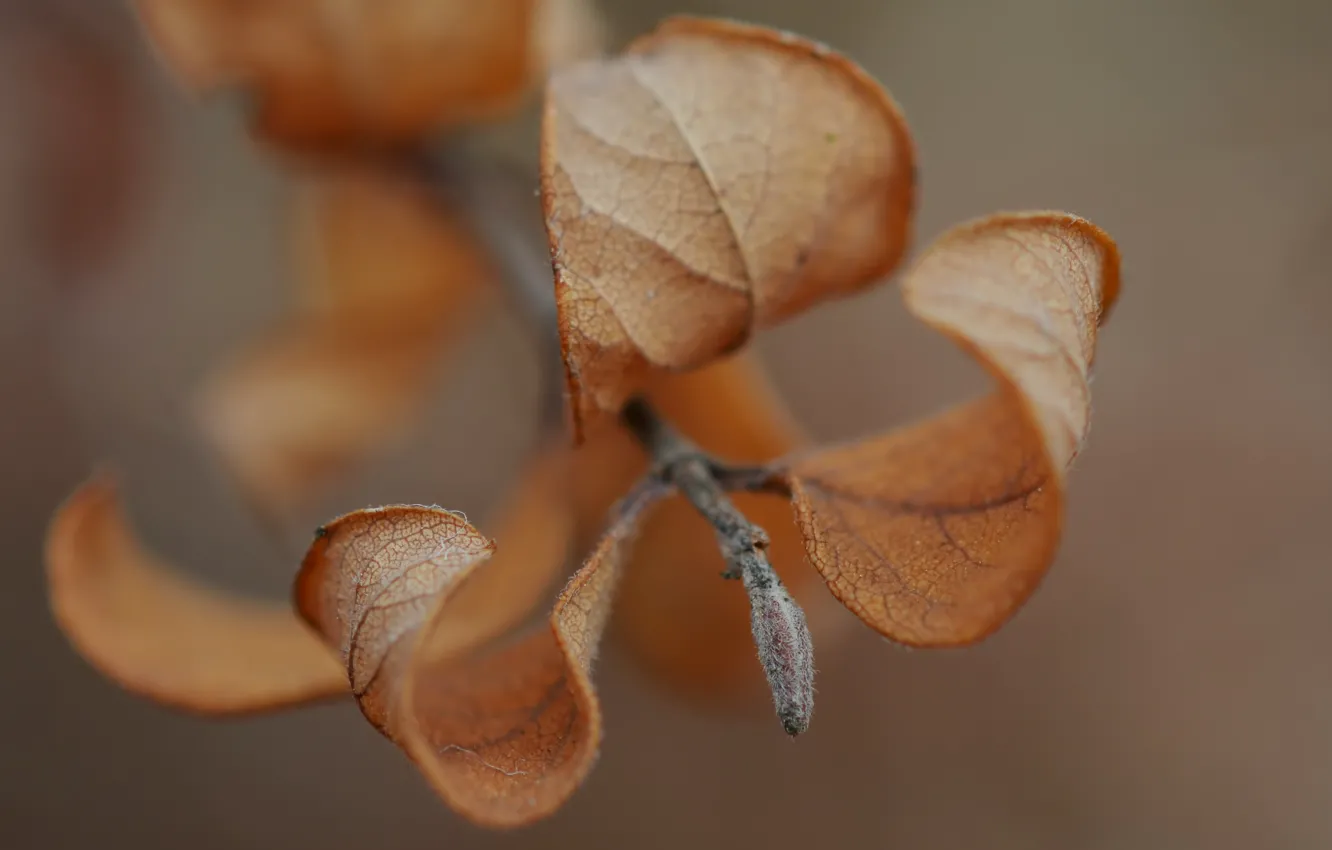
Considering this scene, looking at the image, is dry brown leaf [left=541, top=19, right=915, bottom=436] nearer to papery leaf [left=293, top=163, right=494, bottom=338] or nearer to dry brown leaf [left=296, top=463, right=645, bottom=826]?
dry brown leaf [left=296, top=463, right=645, bottom=826]

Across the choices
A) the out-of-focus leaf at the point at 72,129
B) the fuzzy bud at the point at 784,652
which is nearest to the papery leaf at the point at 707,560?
the fuzzy bud at the point at 784,652

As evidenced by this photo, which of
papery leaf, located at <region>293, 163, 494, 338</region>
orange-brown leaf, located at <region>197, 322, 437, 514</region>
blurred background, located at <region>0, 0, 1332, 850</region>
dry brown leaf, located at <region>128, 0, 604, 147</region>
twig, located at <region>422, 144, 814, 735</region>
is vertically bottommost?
blurred background, located at <region>0, 0, 1332, 850</region>

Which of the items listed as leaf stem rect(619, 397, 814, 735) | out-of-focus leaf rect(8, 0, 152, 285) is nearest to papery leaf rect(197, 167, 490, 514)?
out-of-focus leaf rect(8, 0, 152, 285)

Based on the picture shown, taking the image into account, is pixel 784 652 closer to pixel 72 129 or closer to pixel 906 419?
pixel 906 419

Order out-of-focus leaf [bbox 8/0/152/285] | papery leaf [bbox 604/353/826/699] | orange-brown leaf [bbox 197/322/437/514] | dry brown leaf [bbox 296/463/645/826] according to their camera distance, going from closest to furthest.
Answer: dry brown leaf [bbox 296/463/645/826], papery leaf [bbox 604/353/826/699], orange-brown leaf [bbox 197/322/437/514], out-of-focus leaf [bbox 8/0/152/285]

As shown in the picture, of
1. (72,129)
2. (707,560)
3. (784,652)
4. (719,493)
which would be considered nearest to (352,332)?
(707,560)

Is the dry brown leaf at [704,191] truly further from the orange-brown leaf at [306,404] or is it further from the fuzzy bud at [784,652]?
the orange-brown leaf at [306,404]

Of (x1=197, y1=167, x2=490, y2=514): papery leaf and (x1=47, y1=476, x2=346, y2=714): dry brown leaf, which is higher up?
(x1=47, y1=476, x2=346, y2=714): dry brown leaf
